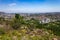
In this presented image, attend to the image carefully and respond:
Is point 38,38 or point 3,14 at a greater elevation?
point 3,14

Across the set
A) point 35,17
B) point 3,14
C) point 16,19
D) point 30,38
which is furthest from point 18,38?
point 35,17

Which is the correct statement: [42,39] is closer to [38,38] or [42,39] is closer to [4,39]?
[38,38]

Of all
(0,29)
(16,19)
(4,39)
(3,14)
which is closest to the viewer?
(4,39)

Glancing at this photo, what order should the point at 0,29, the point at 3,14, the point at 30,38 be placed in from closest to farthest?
the point at 30,38
the point at 0,29
the point at 3,14

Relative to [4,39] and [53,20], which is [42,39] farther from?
[53,20]

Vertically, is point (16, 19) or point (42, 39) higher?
point (16, 19)

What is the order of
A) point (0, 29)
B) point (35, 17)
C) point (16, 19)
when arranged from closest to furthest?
point (0, 29)
point (16, 19)
point (35, 17)

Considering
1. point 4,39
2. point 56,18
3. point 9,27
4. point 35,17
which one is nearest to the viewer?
point 4,39

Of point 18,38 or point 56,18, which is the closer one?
point 18,38

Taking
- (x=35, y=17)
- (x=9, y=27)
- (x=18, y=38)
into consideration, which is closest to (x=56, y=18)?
(x=35, y=17)
